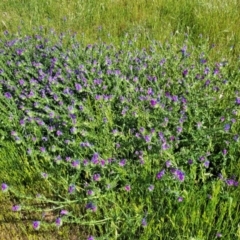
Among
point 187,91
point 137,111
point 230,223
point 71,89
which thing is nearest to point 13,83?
point 71,89

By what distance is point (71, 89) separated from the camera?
2373mm

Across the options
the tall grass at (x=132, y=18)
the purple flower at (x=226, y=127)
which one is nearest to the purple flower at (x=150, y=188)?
the purple flower at (x=226, y=127)

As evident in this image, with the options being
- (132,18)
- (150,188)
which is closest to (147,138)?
(150,188)

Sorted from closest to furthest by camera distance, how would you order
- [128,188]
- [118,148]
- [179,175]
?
[179,175] < [128,188] < [118,148]

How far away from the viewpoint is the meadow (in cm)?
155

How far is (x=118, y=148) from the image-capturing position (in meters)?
1.92

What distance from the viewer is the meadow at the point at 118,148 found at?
155 cm

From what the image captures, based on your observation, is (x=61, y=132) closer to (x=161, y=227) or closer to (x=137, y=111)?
(x=137, y=111)

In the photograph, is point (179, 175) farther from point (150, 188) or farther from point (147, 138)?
point (147, 138)

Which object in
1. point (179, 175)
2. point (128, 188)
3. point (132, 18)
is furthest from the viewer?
point (132, 18)

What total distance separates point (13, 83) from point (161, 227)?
4.42ft

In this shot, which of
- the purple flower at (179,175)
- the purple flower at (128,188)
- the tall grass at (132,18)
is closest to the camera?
the purple flower at (179,175)

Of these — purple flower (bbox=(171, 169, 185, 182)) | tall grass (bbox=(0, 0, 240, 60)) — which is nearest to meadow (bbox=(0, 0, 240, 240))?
purple flower (bbox=(171, 169, 185, 182))

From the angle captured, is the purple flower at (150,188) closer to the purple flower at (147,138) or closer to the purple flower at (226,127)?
the purple flower at (147,138)
